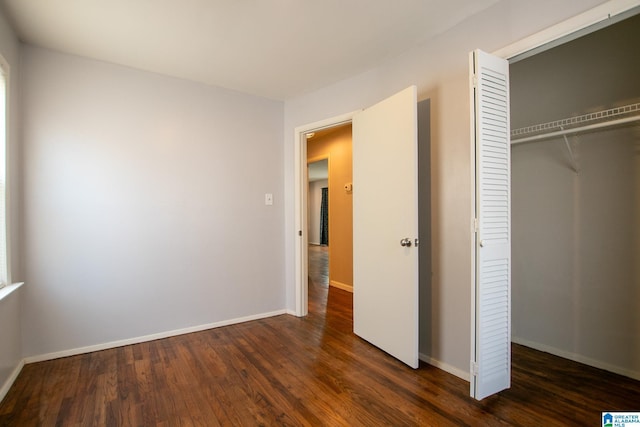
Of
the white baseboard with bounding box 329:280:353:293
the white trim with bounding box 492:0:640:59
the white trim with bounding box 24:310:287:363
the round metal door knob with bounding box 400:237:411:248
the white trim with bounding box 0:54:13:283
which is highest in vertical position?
the white trim with bounding box 492:0:640:59

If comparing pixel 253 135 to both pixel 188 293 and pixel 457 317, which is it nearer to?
pixel 188 293

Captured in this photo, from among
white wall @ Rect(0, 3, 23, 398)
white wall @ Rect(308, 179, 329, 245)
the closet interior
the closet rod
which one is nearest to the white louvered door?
the closet rod

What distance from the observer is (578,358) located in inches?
93.6

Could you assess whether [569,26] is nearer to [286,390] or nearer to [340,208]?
[286,390]

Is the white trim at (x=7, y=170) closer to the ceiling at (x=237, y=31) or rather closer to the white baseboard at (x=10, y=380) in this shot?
the ceiling at (x=237, y=31)

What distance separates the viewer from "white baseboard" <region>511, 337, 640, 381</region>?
2139 mm

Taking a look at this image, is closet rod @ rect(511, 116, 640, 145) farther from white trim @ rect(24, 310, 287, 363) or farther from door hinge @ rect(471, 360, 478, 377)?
white trim @ rect(24, 310, 287, 363)

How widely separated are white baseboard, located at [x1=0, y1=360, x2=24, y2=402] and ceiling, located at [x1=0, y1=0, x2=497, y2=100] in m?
2.31

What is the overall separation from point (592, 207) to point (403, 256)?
140 centimetres

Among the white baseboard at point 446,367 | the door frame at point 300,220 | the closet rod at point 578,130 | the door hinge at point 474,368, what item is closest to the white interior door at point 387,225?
the white baseboard at point 446,367

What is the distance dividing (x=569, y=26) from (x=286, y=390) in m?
2.59
